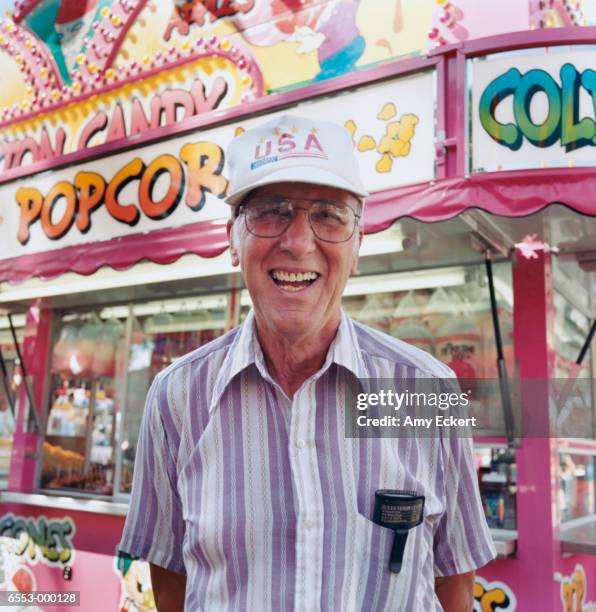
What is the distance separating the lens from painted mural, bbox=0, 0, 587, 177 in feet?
16.0

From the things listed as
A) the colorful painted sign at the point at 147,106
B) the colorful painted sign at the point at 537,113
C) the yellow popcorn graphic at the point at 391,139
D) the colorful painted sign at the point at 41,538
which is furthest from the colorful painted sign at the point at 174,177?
the colorful painted sign at the point at 41,538

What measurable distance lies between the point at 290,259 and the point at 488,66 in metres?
2.50

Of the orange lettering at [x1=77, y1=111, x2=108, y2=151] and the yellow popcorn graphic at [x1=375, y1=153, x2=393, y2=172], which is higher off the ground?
the orange lettering at [x1=77, y1=111, x2=108, y2=151]

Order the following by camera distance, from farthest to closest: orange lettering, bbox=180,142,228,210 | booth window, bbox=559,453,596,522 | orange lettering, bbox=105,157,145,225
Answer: orange lettering, bbox=105,157,145,225, booth window, bbox=559,453,596,522, orange lettering, bbox=180,142,228,210

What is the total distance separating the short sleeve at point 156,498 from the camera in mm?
1561

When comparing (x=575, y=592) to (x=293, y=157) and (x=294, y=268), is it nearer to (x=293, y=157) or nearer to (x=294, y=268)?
(x=294, y=268)

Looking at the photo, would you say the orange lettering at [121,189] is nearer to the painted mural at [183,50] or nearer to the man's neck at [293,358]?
the painted mural at [183,50]

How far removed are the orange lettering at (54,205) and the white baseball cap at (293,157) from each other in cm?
380

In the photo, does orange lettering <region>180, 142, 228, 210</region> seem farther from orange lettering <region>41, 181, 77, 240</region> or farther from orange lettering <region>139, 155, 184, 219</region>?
orange lettering <region>41, 181, 77, 240</region>

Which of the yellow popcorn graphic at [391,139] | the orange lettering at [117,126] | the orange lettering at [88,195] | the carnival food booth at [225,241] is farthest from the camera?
the orange lettering at [117,126]

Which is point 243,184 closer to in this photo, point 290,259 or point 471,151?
point 290,259

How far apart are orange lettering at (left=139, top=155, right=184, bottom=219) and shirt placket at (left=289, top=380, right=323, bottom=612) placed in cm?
322

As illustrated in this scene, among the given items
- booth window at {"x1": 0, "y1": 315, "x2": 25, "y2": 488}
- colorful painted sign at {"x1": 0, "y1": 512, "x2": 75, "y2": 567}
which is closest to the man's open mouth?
colorful painted sign at {"x1": 0, "y1": 512, "x2": 75, "y2": 567}

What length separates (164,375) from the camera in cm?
161
